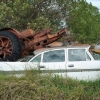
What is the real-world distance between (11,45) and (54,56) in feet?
4.82

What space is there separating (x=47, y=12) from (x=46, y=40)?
19.9ft

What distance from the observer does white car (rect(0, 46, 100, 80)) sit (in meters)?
9.52

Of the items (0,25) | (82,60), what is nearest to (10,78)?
(82,60)

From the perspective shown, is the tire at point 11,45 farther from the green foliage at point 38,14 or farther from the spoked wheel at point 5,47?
the green foliage at point 38,14

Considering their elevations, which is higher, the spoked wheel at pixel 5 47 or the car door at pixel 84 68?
the spoked wheel at pixel 5 47

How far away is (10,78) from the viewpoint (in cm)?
846

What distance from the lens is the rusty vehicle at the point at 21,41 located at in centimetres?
1045

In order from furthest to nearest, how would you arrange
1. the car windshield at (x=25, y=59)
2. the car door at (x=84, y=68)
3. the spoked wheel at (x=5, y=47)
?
the spoked wheel at (x=5, y=47) → the car windshield at (x=25, y=59) → the car door at (x=84, y=68)

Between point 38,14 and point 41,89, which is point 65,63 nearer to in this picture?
point 41,89

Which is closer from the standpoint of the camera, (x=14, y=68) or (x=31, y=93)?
(x=31, y=93)

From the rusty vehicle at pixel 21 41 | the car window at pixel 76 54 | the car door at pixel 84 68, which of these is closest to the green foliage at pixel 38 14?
the rusty vehicle at pixel 21 41

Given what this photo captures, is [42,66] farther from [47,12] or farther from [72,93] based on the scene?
[47,12]

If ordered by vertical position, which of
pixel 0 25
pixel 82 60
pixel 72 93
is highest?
pixel 0 25

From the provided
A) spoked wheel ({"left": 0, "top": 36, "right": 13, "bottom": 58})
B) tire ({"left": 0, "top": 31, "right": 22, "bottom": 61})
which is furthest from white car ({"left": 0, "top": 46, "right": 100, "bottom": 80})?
spoked wheel ({"left": 0, "top": 36, "right": 13, "bottom": 58})
